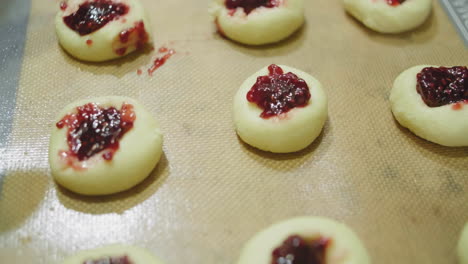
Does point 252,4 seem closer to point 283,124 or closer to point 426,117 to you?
point 283,124

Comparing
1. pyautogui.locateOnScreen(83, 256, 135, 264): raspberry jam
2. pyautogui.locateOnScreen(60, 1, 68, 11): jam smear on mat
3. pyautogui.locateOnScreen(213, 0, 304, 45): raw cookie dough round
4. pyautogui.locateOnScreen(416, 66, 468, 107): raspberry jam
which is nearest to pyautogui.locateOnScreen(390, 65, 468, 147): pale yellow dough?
pyautogui.locateOnScreen(416, 66, 468, 107): raspberry jam

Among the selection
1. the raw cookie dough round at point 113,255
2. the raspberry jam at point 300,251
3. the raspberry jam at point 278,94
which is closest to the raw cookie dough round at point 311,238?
the raspberry jam at point 300,251

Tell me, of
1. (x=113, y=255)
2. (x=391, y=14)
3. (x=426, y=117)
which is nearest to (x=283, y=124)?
(x=426, y=117)

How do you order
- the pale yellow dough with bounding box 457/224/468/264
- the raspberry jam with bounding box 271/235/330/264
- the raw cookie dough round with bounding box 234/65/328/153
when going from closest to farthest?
1. the raspberry jam with bounding box 271/235/330/264
2. the pale yellow dough with bounding box 457/224/468/264
3. the raw cookie dough round with bounding box 234/65/328/153

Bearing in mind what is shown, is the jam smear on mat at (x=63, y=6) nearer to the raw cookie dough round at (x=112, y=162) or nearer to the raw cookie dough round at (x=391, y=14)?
the raw cookie dough round at (x=112, y=162)

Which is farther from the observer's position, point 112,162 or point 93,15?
point 93,15

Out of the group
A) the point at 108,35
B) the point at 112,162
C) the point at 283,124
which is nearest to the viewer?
the point at 112,162

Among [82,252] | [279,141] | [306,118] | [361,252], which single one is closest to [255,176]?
[279,141]

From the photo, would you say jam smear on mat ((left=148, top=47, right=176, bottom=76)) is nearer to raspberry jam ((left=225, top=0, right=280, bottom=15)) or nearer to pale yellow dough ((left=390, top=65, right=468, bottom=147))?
raspberry jam ((left=225, top=0, right=280, bottom=15))
